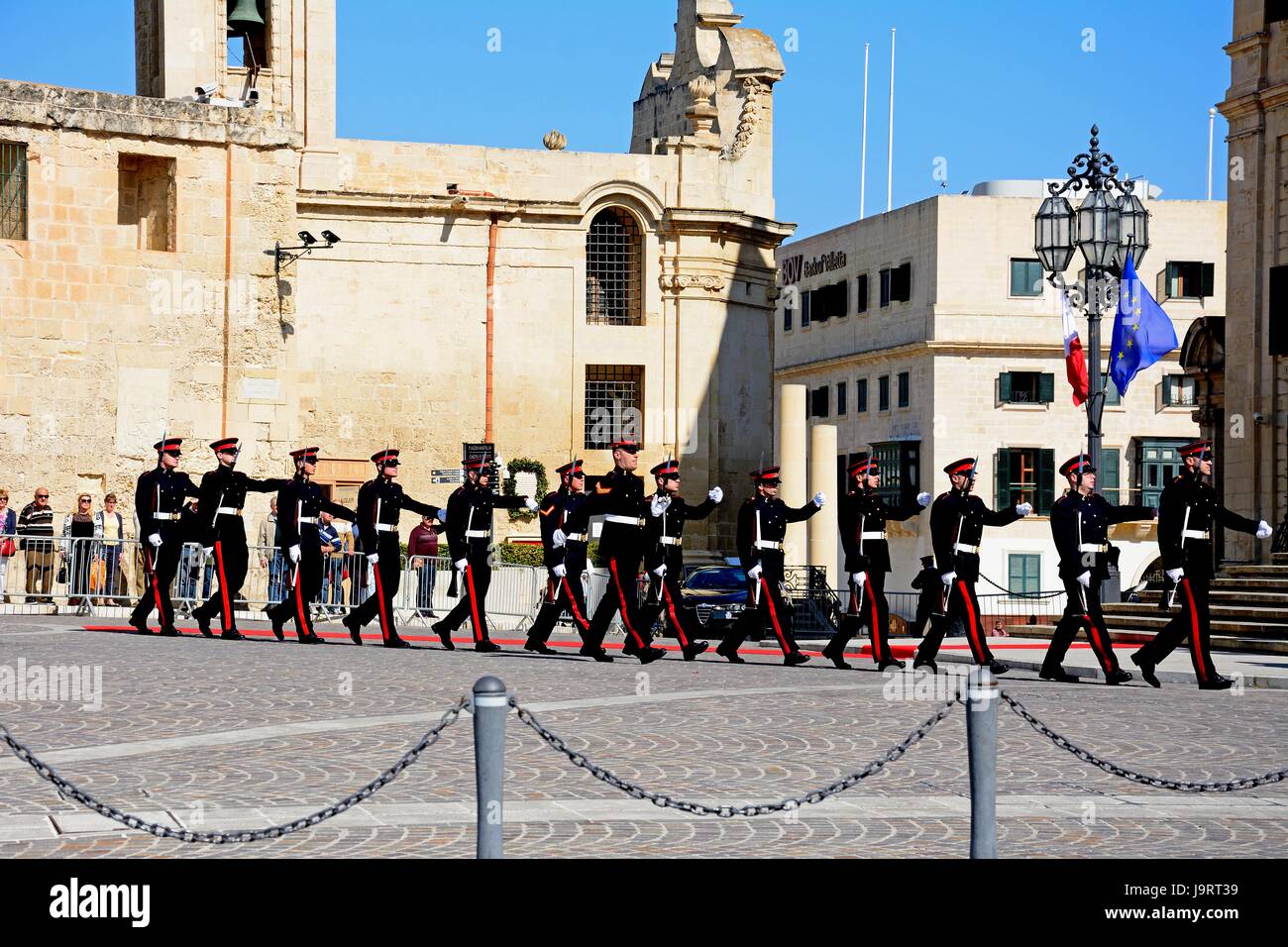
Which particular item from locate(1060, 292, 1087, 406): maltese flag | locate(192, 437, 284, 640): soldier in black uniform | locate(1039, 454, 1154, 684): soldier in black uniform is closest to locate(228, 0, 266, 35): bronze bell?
locate(1060, 292, 1087, 406): maltese flag

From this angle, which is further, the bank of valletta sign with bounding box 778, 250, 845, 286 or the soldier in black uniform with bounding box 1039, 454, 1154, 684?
the bank of valletta sign with bounding box 778, 250, 845, 286

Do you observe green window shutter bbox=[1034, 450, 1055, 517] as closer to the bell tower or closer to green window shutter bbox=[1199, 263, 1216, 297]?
green window shutter bbox=[1199, 263, 1216, 297]

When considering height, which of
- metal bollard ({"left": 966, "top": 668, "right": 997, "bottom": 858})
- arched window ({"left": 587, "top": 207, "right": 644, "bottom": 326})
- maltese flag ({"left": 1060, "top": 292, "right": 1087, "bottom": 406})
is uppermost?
arched window ({"left": 587, "top": 207, "right": 644, "bottom": 326})

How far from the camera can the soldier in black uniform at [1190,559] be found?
18328mm

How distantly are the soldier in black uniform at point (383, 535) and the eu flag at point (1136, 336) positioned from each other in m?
12.8

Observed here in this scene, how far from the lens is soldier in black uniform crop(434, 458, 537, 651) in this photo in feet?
70.3

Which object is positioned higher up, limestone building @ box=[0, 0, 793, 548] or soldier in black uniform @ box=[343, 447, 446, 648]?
limestone building @ box=[0, 0, 793, 548]


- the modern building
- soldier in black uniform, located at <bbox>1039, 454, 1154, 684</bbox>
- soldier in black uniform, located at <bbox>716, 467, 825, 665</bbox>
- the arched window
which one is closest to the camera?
soldier in black uniform, located at <bbox>1039, 454, 1154, 684</bbox>

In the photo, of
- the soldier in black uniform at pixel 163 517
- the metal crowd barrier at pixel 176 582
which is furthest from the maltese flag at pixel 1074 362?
the soldier in black uniform at pixel 163 517

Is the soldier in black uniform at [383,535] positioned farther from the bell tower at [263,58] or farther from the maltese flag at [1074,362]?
the bell tower at [263,58]

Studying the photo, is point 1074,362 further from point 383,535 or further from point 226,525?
point 226,525

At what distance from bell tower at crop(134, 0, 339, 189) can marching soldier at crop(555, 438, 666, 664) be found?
2196 cm

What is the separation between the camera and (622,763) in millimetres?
11508

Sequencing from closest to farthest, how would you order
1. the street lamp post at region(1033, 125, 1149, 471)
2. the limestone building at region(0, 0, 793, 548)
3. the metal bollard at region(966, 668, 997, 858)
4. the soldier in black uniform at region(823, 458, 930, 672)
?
the metal bollard at region(966, 668, 997, 858), the soldier in black uniform at region(823, 458, 930, 672), the street lamp post at region(1033, 125, 1149, 471), the limestone building at region(0, 0, 793, 548)
